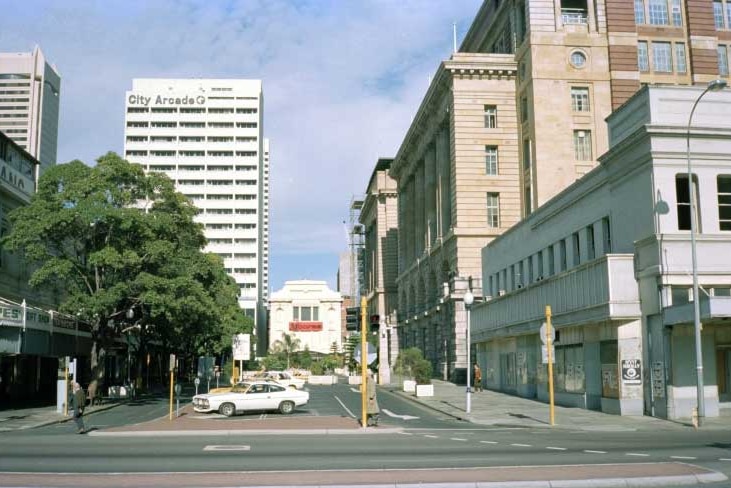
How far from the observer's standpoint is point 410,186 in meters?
90.9

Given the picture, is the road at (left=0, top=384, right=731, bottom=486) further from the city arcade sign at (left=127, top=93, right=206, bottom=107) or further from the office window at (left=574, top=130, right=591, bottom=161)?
the city arcade sign at (left=127, top=93, right=206, bottom=107)

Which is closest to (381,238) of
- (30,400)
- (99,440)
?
(30,400)

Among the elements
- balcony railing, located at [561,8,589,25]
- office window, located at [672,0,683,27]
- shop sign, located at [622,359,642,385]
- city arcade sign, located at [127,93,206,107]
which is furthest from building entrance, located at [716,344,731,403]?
city arcade sign, located at [127,93,206,107]

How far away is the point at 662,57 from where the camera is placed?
6222 centimetres

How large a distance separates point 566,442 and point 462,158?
45092mm

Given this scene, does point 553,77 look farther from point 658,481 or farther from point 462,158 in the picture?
point 658,481

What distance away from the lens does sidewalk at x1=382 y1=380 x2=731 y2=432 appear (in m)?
26.3

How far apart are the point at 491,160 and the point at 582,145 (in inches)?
308

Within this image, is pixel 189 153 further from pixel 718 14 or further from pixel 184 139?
pixel 718 14

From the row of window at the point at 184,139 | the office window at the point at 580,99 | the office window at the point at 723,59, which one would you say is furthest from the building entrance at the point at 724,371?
the row of window at the point at 184,139

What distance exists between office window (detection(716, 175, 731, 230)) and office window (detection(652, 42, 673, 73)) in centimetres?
3531

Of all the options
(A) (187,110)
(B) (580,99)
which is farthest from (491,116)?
(A) (187,110)

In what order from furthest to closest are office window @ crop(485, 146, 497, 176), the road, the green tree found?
office window @ crop(485, 146, 497, 176) → the green tree → the road

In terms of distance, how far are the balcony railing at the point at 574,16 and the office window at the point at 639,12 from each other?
13.9ft
